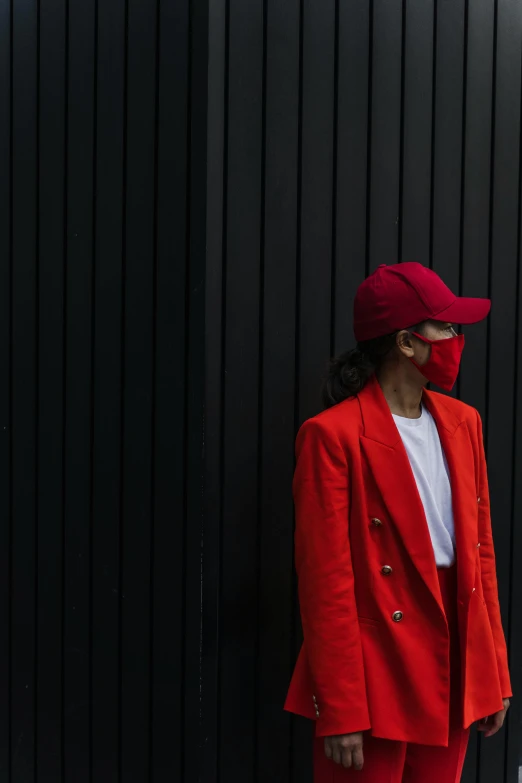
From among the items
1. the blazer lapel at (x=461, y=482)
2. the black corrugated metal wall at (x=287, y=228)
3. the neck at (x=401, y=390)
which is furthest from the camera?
the black corrugated metal wall at (x=287, y=228)

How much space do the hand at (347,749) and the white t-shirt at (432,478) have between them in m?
0.61

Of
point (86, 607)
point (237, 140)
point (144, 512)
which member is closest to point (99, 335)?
point (144, 512)

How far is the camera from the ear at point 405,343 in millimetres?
2385

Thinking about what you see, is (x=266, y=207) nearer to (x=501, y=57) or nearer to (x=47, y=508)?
(x=501, y=57)

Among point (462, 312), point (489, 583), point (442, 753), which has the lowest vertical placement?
point (442, 753)

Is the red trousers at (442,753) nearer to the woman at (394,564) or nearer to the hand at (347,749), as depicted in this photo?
the woman at (394,564)

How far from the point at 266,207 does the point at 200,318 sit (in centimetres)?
55

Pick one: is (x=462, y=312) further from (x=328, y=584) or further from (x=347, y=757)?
(x=347, y=757)

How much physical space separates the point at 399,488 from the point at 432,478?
0.56 feet

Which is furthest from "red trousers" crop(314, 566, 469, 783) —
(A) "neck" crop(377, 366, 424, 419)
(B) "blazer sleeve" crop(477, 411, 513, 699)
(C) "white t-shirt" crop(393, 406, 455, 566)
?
(A) "neck" crop(377, 366, 424, 419)

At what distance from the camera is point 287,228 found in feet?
9.97

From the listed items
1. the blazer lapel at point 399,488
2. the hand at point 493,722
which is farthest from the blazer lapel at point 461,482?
the hand at point 493,722

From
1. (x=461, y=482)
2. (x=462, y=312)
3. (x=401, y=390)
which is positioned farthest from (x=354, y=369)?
(x=461, y=482)

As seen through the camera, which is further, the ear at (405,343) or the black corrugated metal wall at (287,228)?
the black corrugated metal wall at (287,228)
